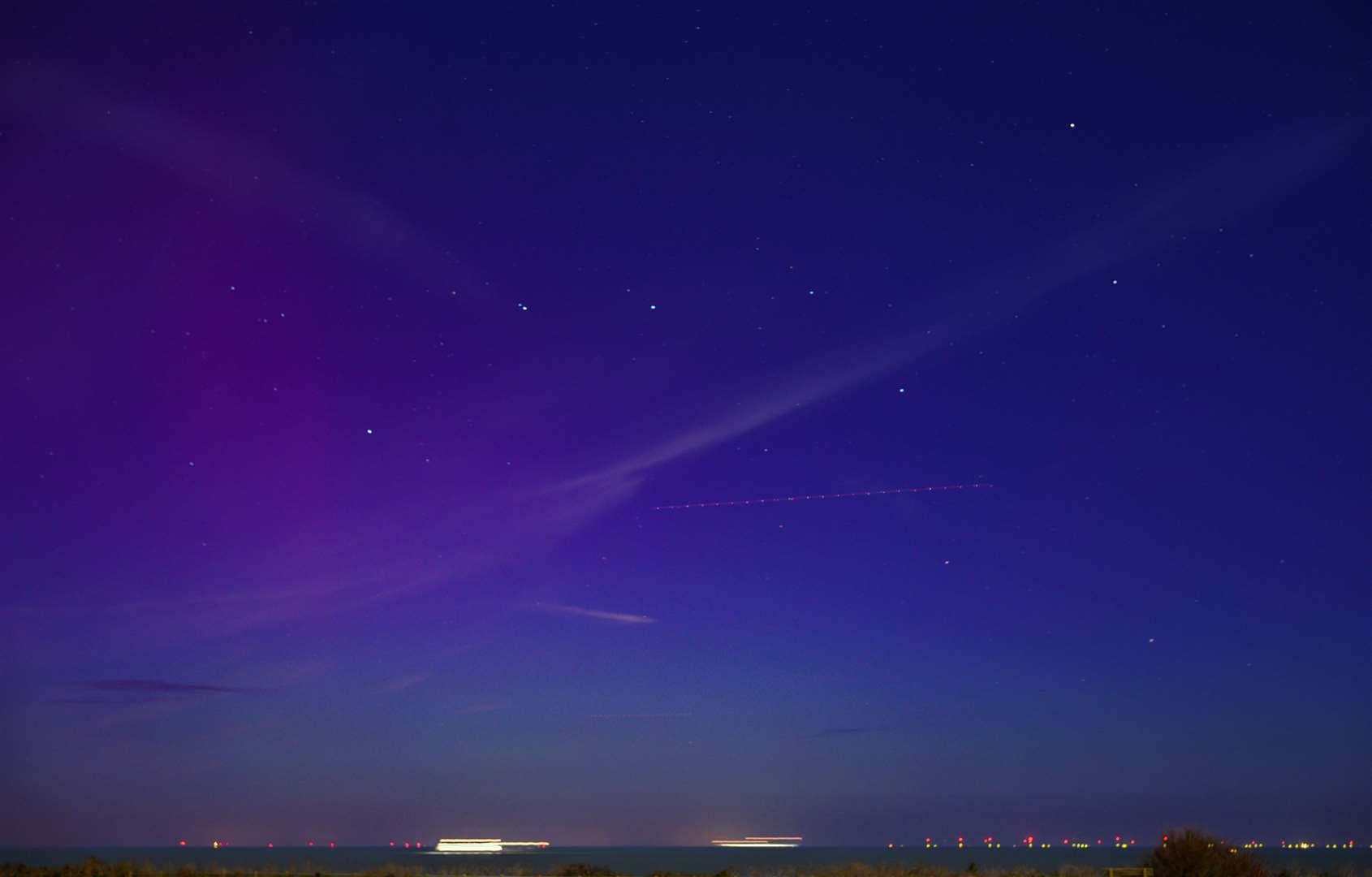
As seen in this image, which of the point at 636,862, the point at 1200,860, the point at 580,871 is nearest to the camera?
the point at 1200,860

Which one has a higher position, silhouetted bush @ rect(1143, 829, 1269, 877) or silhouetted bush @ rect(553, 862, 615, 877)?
silhouetted bush @ rect(1143, 829, 1269, 877)

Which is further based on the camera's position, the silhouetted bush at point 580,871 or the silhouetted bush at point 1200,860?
the silhouetted bush at point 580,871

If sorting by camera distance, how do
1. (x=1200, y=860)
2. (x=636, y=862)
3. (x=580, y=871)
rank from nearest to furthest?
(x=1200, y=860) < (x=580, y=871) < (x=636, y=862)

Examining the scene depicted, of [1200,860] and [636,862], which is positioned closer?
[1200,860]

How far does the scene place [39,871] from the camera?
28.4 m

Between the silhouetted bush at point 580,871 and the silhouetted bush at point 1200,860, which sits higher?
the silhouetted bush at point 1200,860

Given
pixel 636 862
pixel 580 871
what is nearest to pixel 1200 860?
pixel 580 871

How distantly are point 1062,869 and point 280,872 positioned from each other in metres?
18.7

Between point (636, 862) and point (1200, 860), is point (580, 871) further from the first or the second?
point (636, 862)

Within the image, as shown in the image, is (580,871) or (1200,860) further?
(580,871)

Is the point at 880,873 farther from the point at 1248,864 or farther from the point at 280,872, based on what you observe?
the point at 280,872

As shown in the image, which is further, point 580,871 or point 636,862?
point 636,862

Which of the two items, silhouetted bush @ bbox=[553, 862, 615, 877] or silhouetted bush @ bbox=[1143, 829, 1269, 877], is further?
silhouetted bush @ bbox=[553, 862, 615, 877]

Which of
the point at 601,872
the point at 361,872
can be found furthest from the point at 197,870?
the point at 601,872
